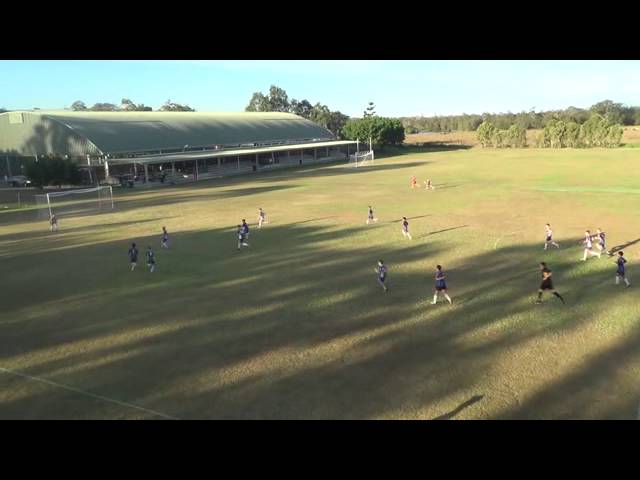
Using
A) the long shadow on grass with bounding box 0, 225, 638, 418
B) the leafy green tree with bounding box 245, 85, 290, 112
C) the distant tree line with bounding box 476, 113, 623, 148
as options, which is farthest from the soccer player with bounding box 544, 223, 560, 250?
the leafy green tree with bounding box 245, 85, 290, 112

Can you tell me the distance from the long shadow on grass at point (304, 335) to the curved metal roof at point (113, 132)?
4441cm

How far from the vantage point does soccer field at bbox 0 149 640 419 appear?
1006cm

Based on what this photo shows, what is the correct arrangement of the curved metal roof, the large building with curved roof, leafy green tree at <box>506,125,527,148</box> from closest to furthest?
the large building with curved roof
the curved metal roof
leafy green tree at <box>506,125,527,148</box>

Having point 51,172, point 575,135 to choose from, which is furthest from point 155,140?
point 575,135

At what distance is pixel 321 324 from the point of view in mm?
14055

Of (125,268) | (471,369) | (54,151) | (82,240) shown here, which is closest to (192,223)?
(82,240)

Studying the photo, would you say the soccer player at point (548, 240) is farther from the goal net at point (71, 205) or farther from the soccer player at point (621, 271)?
the goal net at point (71, 205)

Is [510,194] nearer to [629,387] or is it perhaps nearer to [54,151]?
[629,387]

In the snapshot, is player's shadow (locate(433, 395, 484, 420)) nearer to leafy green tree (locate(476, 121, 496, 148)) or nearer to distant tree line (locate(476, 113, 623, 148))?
distant tree line (locate(476, 113, 623, 148))

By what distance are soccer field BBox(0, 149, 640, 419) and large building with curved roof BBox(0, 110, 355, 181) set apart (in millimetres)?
32780

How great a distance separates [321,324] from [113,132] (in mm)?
58011

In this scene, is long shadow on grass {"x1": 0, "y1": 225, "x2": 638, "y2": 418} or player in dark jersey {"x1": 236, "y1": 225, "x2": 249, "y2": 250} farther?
player in dark jersey {"x1": 236, "y1": 225, "x2": 249, "y2": 250}

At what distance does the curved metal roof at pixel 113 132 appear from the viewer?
59.7 meters
